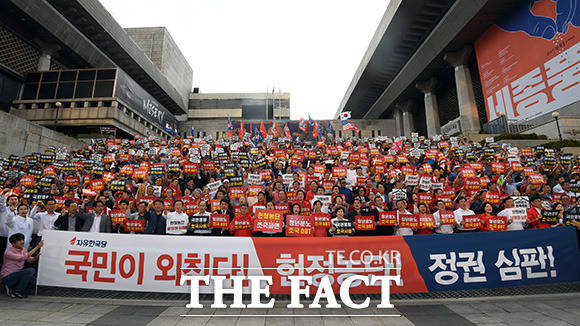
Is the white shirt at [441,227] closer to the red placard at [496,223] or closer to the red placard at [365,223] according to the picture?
the red placard at [496,223]

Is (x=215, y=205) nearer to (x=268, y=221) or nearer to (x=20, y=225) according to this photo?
(x=268, y=221)

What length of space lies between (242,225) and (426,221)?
433 centimetres

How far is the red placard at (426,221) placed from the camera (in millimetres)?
6316

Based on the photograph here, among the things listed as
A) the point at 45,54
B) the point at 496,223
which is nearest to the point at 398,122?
the point at 496,223

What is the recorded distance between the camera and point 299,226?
6.15m

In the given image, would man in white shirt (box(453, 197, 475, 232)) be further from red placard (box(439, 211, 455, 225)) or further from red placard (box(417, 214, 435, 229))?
red placard (box(417, 214, 435, 229))

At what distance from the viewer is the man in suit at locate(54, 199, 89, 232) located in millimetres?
6602

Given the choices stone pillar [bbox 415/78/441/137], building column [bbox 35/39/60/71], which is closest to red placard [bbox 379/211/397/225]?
stone pillar [bbox 415/78/441/137]

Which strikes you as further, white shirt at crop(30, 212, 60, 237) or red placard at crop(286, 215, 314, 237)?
white shirt at crop(30, 212, 60, 237)

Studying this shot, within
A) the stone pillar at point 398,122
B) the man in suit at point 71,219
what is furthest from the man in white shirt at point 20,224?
the stone pillar at point 398,122

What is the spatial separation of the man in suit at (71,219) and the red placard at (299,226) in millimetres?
5016

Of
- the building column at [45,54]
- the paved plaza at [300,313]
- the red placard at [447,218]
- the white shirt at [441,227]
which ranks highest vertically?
the building column at [45,54]

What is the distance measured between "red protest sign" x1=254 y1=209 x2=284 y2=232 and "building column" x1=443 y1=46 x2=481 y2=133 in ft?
93.1

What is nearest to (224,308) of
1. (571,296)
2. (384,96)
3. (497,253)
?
(497,253)
